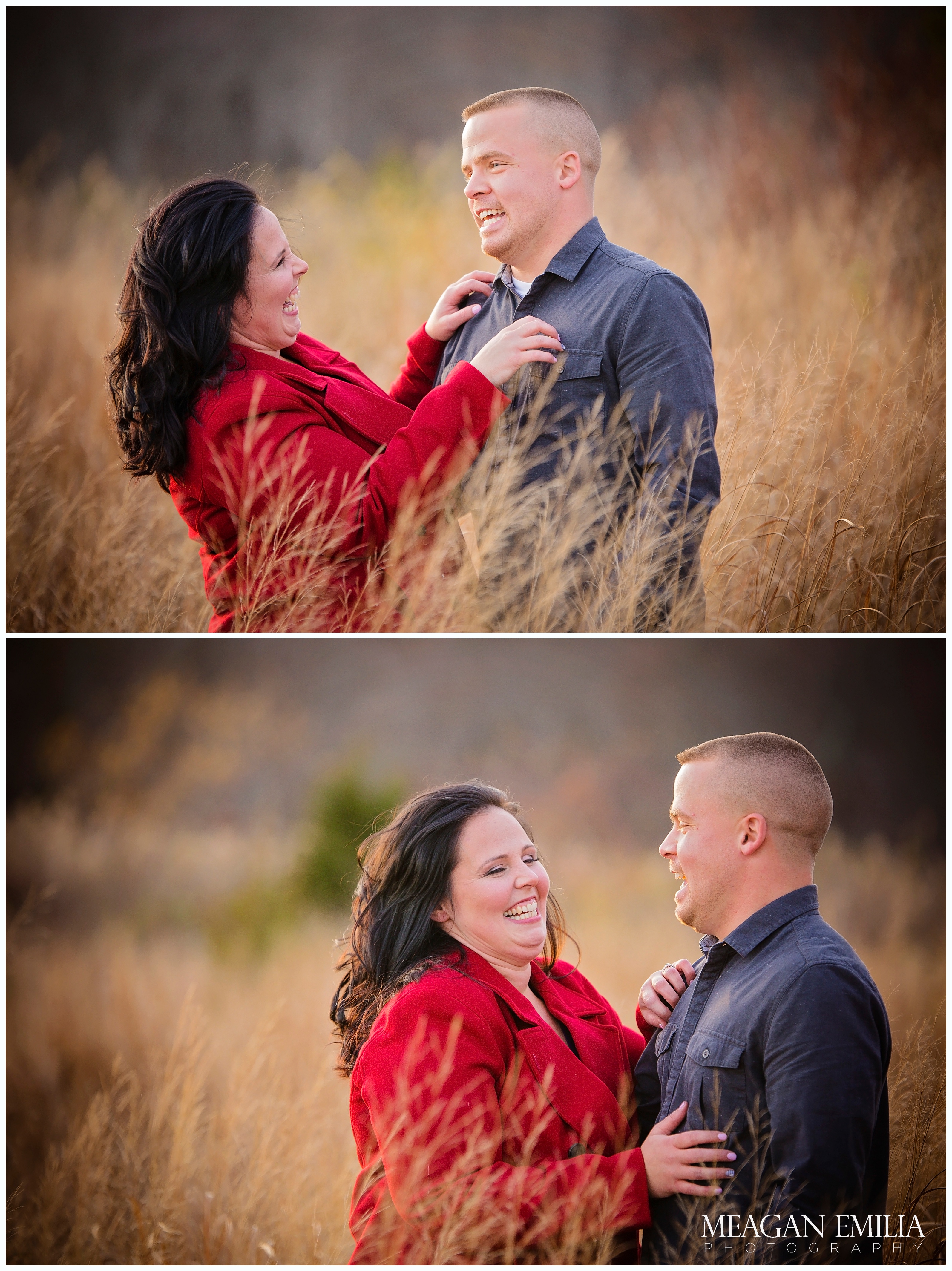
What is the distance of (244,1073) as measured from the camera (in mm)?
3584

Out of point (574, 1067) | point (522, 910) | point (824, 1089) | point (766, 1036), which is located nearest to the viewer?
point (824, 1089)

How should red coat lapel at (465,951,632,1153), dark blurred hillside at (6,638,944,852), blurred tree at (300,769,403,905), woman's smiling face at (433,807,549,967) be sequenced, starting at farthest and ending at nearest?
blurred tree at (300,769,403,905)
dark blurred hillside at (6,638,944,852)
woman's smiling face at (433,807,549,967)
red coat lapel at (465,951,632,1153)

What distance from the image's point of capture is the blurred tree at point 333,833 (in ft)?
18.6

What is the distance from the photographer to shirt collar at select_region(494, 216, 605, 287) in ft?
8.03

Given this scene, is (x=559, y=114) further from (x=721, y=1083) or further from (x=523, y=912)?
(x=721, y=1083)

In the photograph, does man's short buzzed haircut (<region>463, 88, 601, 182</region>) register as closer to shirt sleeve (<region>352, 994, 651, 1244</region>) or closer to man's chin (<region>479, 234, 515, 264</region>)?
man's chin (<region>479, 234, 515, 264</region>)

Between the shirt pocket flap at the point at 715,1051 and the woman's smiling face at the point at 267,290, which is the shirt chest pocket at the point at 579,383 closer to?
the woman's smiling face at the point at 267,290

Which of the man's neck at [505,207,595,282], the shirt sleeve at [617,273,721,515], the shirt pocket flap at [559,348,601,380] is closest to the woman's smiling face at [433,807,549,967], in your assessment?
the shirt sleeve at [617,273,721,515]

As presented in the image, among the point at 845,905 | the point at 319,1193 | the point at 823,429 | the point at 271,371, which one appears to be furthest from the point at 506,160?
the point at 845,905

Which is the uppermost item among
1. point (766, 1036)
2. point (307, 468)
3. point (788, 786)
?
point (307, 468)

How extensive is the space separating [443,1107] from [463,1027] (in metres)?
0.17

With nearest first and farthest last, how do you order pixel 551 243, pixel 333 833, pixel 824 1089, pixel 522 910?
pixel 824 1089
pixel 522 910
pixel 551 243
pixel 333 833

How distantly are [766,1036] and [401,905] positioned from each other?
0.87 metres

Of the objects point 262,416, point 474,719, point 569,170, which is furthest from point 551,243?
point 474,719
